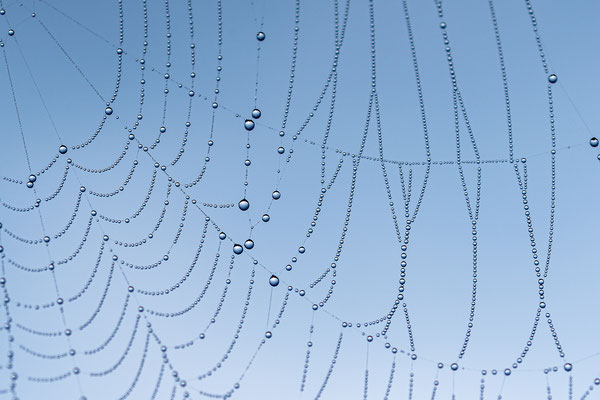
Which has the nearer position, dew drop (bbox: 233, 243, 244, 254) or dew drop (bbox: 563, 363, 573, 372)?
dew drop (bbox: 563, 363, 573, 372)

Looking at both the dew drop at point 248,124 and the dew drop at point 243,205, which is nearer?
the dew drop at point 243,205

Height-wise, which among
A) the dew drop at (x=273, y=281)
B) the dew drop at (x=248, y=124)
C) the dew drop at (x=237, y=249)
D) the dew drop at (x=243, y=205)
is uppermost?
the dew drop at (x=248, y=124)

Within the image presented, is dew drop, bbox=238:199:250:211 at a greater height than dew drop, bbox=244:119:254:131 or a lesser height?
lesser

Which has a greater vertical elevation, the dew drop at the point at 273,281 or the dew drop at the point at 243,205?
the dew drop at the point at 243,205

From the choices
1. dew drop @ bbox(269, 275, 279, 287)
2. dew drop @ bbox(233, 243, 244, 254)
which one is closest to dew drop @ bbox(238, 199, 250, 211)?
dew drop @ bbox(233, 243, 244, 254)

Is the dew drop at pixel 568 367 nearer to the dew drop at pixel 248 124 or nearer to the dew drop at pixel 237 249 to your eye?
the dew drop at pixel 237 249

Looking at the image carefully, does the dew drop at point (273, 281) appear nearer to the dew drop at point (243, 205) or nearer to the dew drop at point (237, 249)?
the dew drop at point (237, 249)

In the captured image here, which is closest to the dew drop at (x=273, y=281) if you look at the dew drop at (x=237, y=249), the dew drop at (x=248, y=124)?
the dew drop at (x=237, y=249)

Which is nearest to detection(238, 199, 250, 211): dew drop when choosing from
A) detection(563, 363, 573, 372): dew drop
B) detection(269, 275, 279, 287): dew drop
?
detection(269, 275, 279, 287): dew drop

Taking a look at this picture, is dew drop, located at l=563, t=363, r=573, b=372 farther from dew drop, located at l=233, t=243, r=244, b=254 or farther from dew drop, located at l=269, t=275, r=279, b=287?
dew drop, located at l=233, t=243, r=244, b=254

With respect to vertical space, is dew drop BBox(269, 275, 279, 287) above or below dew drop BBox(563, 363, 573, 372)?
above

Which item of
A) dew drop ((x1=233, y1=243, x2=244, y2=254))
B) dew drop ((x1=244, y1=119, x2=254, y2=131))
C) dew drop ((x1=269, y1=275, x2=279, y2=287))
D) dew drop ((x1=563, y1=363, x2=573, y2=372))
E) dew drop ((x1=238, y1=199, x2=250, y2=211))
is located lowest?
dew drop ((x1=563, y1=363, x2=573, y2=372))

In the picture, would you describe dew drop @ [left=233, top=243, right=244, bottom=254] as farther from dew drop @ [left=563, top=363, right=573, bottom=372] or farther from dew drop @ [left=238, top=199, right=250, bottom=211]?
dew drop @ [left=563, top=363, right=573, bottom=372]
